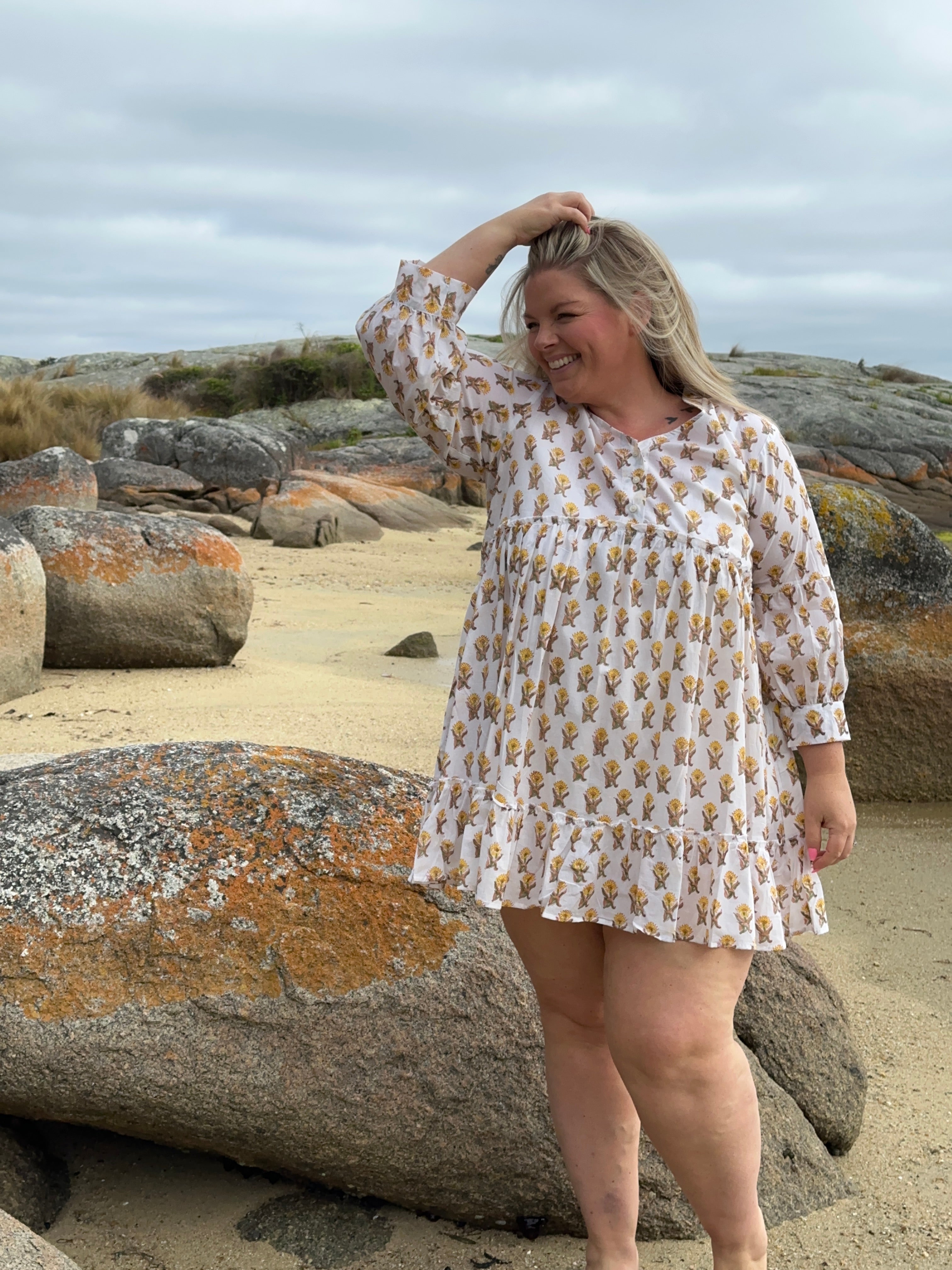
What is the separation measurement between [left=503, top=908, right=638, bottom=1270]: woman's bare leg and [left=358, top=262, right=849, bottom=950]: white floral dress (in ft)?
0.78

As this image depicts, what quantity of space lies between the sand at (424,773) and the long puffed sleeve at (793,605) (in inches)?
46.8

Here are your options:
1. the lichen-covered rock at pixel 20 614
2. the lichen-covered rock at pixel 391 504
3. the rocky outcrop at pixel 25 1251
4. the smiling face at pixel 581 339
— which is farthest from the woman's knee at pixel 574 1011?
the lichen-covered rock at pixel 391 504

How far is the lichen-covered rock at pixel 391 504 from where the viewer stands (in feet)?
50.9

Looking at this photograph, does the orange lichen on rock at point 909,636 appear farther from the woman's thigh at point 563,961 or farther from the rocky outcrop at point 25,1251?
the rocky outcrop at point 25,1251

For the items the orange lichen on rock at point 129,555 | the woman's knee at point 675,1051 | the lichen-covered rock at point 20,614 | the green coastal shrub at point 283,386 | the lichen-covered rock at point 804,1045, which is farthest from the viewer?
the green coastal shrub at point 283,386

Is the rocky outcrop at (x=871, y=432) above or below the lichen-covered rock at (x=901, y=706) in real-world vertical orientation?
above

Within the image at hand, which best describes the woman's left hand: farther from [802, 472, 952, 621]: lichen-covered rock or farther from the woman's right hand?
[802, 472, 952, 621]: lichen-covered rock

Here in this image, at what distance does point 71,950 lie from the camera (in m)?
2.26

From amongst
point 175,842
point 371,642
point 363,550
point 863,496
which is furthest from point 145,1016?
point 363,550

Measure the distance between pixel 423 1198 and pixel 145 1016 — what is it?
716 millimetres

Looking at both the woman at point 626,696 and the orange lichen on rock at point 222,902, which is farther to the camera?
the orange lichen on rock at point 222,902

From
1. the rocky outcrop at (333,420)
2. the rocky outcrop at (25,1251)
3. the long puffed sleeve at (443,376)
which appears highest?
the long puffed sleeve at (443,376)

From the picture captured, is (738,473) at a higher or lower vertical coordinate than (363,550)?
higher

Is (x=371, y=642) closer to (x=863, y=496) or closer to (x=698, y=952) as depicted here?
(x=863, y=496)
